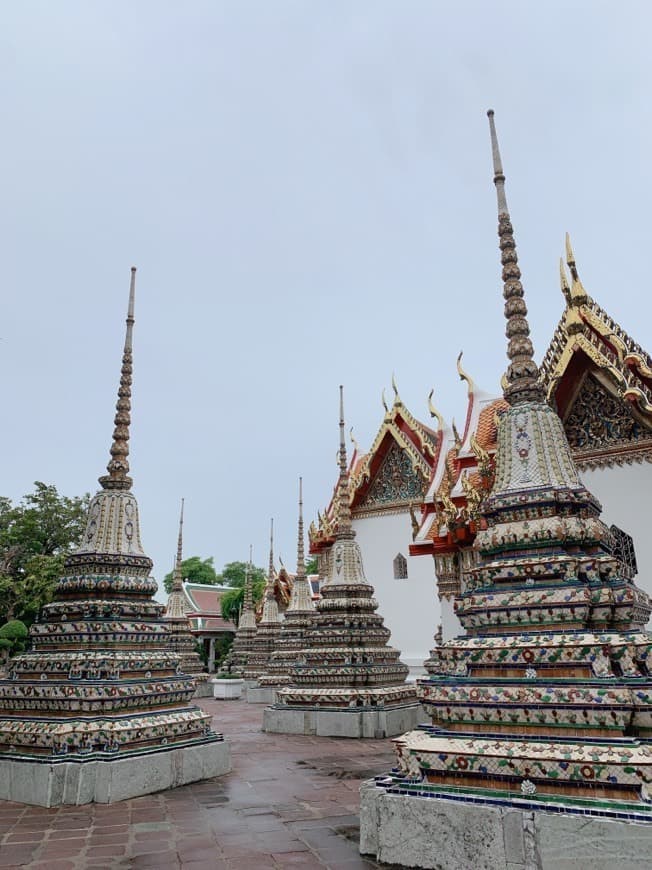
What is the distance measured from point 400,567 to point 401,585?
1.88 ft

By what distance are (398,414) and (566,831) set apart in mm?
19706

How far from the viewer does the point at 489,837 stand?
3787 mm

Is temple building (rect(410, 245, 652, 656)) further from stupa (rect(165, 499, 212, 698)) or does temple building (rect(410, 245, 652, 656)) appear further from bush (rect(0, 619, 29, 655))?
bush (rect(0, 619, 29, 655))

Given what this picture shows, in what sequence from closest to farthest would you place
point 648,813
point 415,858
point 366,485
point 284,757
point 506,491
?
point 648,813, point 415,858, point 506,491, point 284,757, point 366,485

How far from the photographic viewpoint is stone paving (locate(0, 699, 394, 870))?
4.28m

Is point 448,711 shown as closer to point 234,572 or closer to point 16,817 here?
point 16,817

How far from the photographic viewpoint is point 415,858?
4004 mm

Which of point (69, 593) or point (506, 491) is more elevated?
point (506, 491)

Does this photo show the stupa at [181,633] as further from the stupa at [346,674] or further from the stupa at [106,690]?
the stupa at [106,690]

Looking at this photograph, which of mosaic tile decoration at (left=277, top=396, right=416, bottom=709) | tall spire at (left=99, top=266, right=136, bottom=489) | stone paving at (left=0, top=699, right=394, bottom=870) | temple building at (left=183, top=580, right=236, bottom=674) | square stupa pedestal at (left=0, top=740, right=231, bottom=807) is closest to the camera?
stone paving at (left=0, top=699, right=394, bottom=870)

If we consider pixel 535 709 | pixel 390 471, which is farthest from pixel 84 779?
pixel 390 471

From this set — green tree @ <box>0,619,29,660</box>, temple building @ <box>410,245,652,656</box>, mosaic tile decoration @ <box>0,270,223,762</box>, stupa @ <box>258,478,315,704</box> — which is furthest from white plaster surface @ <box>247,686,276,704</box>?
mosaic tile decoration @ <box>0,270,223,762</box>

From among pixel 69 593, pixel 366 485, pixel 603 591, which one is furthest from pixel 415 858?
pixel 366 485

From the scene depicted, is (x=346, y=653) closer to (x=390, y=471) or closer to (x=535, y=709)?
(x=535, y=709)
